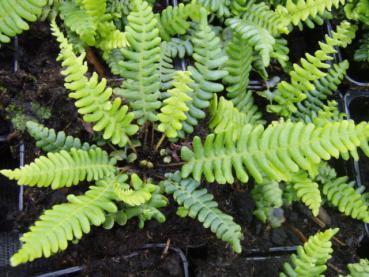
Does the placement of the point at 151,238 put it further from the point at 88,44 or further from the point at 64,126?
the point at 88,44

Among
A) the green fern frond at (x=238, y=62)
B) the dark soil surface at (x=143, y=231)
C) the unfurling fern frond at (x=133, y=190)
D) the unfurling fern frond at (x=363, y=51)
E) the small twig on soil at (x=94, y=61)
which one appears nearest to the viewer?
the unfurling fern frond at (x=133, y=190)

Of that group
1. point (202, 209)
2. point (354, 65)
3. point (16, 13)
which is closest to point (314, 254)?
point (202, 209)

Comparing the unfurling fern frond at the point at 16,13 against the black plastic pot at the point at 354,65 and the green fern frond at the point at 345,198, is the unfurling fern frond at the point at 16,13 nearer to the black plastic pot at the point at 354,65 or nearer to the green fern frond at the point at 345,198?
the green fern frond at the point at 345,198

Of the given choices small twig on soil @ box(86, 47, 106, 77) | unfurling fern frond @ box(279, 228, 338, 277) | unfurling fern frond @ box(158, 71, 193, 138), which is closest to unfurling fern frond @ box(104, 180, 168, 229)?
unfurling fern frond @ box(158, 71, 193, 138)

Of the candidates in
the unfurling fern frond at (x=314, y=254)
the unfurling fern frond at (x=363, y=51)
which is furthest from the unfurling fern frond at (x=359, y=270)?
the unfurling fern frond at (x=363, y=51)

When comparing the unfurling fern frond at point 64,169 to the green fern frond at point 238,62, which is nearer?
the unfurling fern frond at point 64,169

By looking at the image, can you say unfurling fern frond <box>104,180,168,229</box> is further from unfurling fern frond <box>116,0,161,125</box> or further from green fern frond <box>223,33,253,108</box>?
green fern frond <box>223,33,253,108</box>

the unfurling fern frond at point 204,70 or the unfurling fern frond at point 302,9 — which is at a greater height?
the unfurling fern frond at point 302,9

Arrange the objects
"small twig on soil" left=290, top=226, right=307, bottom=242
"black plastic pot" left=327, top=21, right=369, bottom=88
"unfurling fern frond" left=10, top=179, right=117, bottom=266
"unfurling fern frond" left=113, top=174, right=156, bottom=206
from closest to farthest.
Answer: "unfurling fern frond" left=10, top=179, right=117, bottom=266, "unfurling fern frond" left=113, top=174, right=156, bottom=206, "small twig on soil" left=290, top=226, right=307, bottom=242, "black plastic pot" left=327, top=21, right=369, bottom=88
